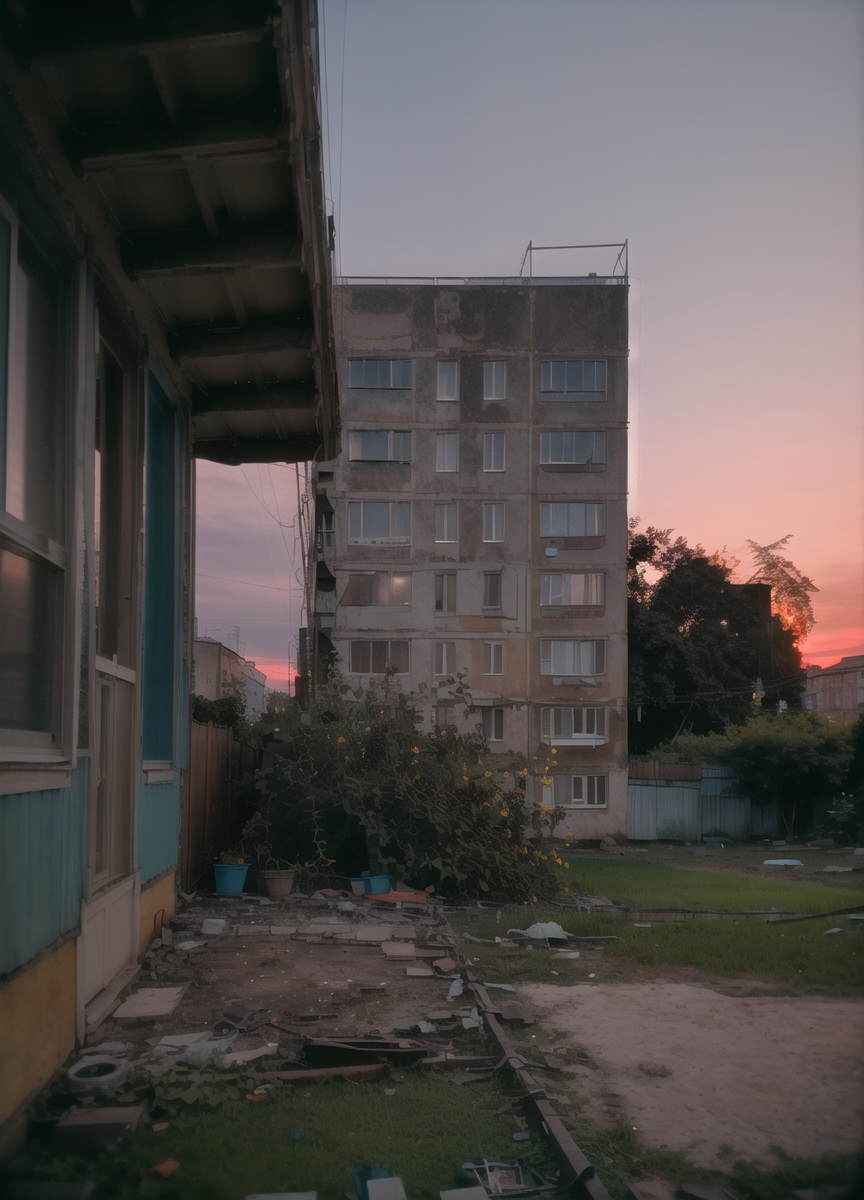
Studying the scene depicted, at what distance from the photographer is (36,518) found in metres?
4.00

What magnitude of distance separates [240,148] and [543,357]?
26821 millimetres

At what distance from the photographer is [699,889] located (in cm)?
1534

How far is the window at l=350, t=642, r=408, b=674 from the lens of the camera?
2905cm

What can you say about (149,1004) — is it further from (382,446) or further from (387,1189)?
(382,446)

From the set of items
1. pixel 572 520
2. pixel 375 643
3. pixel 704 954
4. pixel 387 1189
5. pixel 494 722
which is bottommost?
pixel 704 954

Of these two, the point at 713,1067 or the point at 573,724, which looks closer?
the point at 713,1067

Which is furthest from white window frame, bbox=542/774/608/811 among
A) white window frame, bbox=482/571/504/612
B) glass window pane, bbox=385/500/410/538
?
glass window pane, bbox=385/500/410/538

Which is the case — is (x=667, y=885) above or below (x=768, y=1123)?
below

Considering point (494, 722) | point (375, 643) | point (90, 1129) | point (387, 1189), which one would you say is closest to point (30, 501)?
point (90, 1129)

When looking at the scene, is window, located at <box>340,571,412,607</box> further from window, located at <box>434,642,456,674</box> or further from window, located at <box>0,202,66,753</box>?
window, located at <box>0,202,66,753</box>

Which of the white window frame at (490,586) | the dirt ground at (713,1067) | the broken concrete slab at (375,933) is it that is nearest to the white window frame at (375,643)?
the white window frame at (490,586)

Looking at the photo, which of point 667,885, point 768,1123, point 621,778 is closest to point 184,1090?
point 768,1123

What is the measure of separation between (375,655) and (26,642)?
83.1 ft

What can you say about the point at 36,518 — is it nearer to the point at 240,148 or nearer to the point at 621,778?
the point at 240,148
